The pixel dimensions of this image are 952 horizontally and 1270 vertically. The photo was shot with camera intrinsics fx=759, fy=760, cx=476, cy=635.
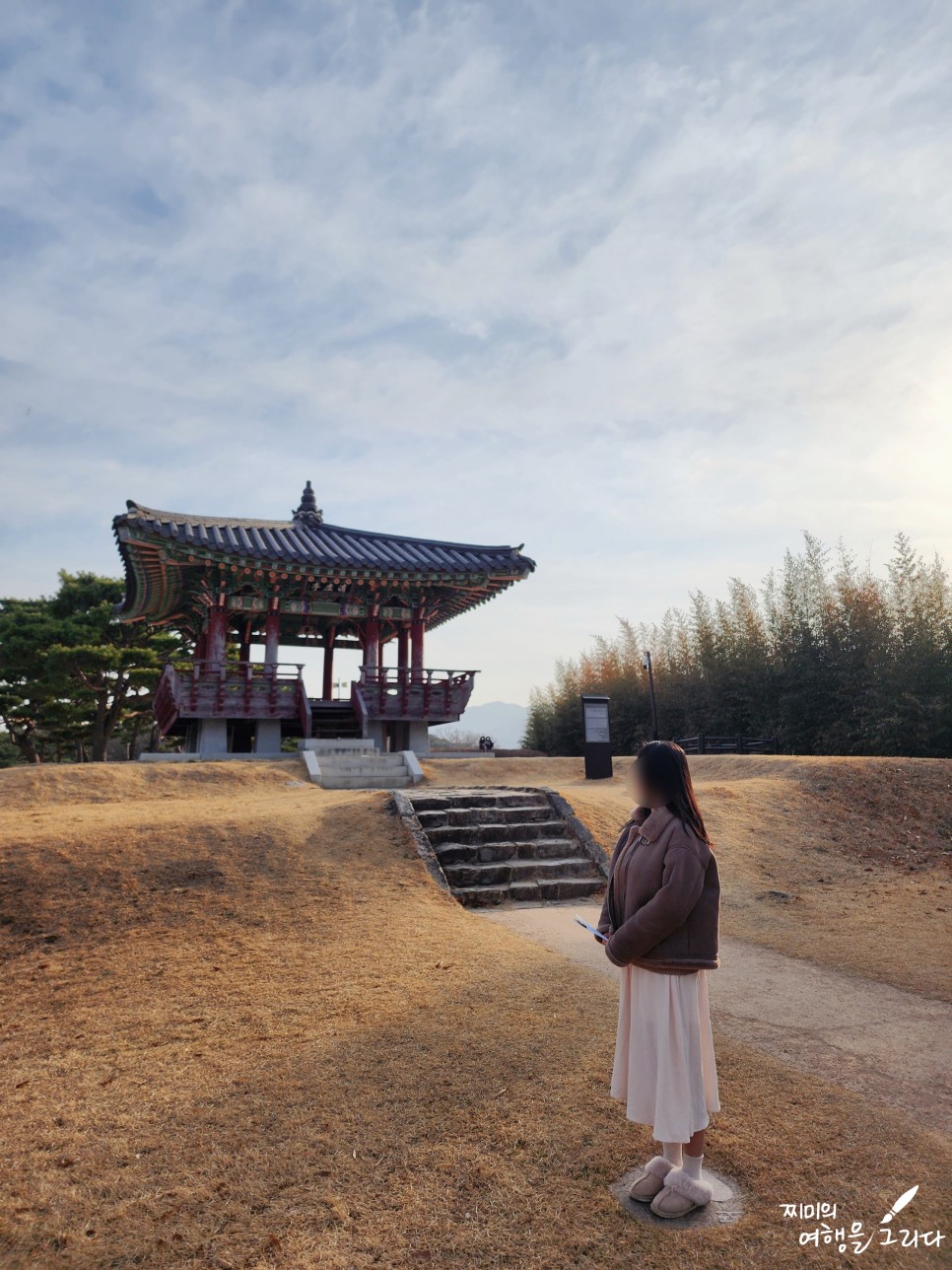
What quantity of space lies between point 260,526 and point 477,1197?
57.2ft

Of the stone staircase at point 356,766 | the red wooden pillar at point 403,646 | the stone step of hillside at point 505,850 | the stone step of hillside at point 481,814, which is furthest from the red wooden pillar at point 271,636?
the stone step of hillside at point 505,850

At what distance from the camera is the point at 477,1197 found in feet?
8.93

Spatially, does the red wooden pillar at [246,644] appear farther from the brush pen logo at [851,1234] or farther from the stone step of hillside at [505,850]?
the brush pen logo at [851,1234]

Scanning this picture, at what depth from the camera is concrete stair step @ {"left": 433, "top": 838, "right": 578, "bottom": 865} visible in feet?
27.5

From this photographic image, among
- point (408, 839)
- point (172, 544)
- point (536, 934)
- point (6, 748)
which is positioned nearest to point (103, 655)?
point (172, 544)

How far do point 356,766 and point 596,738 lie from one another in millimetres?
4486

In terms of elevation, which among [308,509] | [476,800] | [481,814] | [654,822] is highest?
[308,509]

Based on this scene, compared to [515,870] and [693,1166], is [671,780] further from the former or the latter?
[515,870]

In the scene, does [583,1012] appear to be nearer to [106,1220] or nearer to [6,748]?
[106,1220]

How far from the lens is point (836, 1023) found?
176 inches

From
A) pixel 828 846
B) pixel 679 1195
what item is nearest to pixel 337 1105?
pixel 679 1195

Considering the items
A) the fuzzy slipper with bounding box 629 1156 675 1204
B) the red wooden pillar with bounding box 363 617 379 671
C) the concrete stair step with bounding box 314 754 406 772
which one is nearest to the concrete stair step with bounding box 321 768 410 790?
the concrete stair step with bounding box 314 754 406 772

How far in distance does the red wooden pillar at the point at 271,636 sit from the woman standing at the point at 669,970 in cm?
1460

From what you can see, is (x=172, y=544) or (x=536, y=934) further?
(x=172, y=544)
